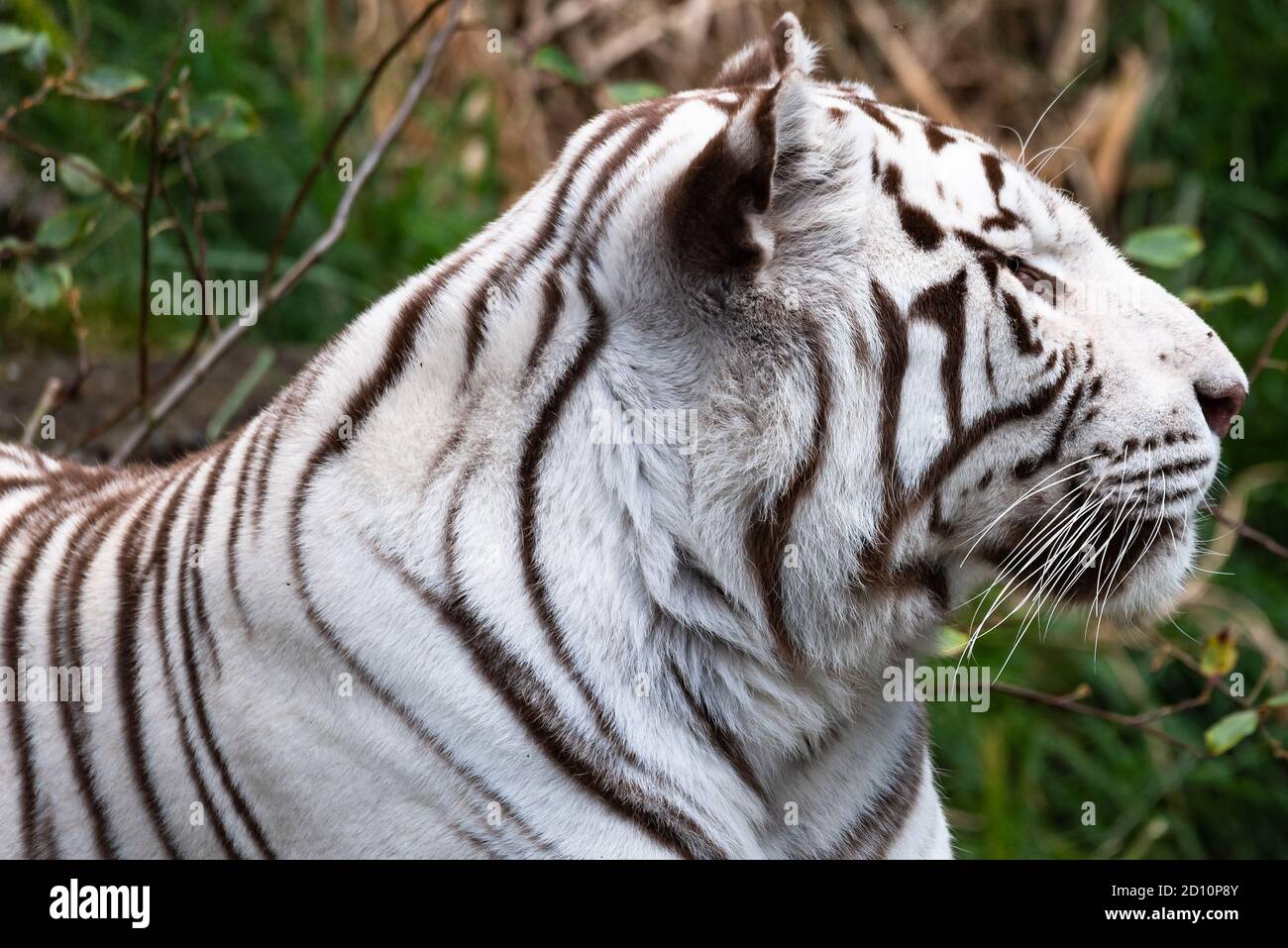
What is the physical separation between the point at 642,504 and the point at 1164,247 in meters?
1.62

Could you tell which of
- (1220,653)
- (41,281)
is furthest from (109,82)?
(1220,653)

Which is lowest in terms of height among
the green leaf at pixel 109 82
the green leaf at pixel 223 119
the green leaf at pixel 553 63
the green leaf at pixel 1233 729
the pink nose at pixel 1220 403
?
the green leaf at pixel 1233 729

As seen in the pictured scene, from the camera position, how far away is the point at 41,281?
3.13 m

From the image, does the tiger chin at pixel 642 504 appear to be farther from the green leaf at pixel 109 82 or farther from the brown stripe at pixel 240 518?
the green leaf at pixel 109 82

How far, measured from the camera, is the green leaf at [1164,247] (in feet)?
9.54

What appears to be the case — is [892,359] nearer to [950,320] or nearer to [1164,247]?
[950,320]

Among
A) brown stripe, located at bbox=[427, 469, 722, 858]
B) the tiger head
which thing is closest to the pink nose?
the tiger head

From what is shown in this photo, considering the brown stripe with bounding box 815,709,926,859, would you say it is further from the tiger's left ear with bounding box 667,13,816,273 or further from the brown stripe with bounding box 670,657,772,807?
the tiger's left ear with bounding box 667,13,816,273

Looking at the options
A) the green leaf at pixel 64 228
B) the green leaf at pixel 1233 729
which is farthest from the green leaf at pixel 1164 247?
the green leaf at pixel 64 228

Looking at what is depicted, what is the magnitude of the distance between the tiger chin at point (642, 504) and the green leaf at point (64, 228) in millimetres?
1355

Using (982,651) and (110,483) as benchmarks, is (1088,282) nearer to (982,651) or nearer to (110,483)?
(110,483)

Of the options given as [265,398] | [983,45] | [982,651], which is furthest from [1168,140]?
[265,398]

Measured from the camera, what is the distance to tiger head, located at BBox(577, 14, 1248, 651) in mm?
1785

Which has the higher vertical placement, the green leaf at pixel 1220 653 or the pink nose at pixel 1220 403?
the pink nose at pixel 1220 403
